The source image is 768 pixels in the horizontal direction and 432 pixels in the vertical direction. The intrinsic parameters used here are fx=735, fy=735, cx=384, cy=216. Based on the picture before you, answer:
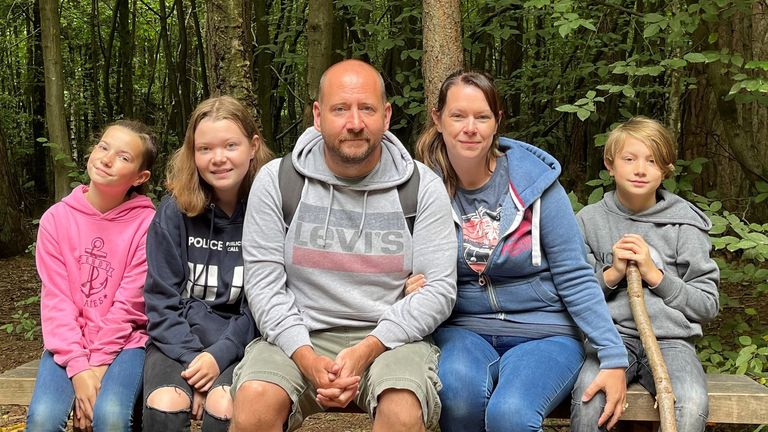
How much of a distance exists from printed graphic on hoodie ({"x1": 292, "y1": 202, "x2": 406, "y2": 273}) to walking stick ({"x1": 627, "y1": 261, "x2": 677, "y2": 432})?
0.94 metres

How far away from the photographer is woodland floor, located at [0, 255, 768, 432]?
4.96m

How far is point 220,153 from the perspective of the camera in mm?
3227

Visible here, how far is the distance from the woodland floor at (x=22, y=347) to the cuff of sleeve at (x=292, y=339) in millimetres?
2300

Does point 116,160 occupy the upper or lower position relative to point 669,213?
upper

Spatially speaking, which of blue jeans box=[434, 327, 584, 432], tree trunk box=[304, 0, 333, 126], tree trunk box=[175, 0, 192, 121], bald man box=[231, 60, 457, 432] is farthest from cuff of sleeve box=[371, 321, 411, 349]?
tree trunk box=[175, 0, 192, 121]

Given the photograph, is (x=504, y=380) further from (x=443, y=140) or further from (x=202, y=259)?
(x=202, y=259)

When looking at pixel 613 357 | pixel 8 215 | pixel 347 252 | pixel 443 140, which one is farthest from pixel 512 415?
pixel 8 215

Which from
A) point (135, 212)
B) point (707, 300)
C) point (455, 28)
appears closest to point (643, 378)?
point (707, 300)

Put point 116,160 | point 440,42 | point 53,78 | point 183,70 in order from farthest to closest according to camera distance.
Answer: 1. point 183,70
2. point 53,78
3. point 440,42
4. point 116,160

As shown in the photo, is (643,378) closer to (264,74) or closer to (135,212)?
(135,212)

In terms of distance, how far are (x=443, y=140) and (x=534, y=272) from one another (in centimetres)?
72

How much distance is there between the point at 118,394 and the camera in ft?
9.70

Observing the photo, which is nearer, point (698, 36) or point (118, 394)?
point (118, 394)

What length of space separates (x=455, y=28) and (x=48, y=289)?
2.43m
